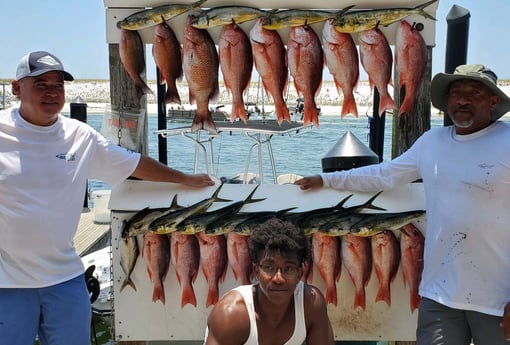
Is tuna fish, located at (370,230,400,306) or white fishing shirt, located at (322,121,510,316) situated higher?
white fishing shirt, located at (322,121,510,316)

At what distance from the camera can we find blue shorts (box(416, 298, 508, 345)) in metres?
2.24

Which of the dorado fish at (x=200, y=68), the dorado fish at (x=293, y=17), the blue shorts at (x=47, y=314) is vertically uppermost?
the dorado fish at (x=293, y=17)

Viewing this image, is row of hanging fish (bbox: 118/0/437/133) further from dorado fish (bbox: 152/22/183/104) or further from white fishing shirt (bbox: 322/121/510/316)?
white fishing shirt (bbox: 322/121/510/316)

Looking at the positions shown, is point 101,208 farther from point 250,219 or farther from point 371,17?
point 371,17

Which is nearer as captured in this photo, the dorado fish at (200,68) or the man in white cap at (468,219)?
the man in white cap at (468,219)

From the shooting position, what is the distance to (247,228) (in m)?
2.80

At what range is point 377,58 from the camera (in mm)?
2775

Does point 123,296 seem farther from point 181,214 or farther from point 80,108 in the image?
point 80,108

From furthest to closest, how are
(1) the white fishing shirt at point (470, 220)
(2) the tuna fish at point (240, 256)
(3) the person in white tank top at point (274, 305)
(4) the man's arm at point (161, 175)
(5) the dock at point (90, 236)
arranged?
1. (5) the dock at point (90, 236)
2. (2) the tuna fish at point (240, 256)
3. (4) the man's arm at point (161, 175)
4. (1) the white fishing shirt at point (470, 220)
5. (3) the person in white tank top at point (274, 305)

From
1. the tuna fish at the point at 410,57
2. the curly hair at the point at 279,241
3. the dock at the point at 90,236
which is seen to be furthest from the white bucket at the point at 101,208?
the curly hair at the point at 279,241

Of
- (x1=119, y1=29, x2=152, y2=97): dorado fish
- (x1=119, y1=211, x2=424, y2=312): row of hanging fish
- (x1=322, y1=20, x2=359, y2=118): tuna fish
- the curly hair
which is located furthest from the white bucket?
the curly hair

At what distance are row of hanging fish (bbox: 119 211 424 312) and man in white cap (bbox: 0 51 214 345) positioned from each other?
0.51 meters

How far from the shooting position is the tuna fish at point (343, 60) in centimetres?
276

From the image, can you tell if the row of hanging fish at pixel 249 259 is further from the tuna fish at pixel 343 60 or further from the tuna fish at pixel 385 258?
the tuna fish at pixel 343 60
